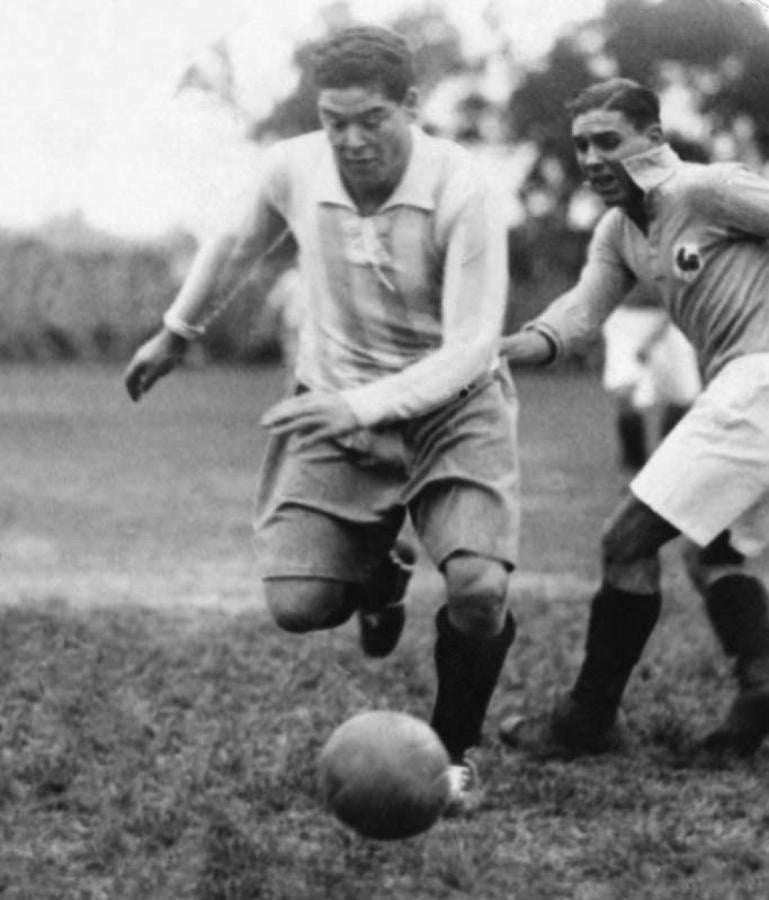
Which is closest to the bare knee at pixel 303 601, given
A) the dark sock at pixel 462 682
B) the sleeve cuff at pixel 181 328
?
the dark sock at pixel 462 682

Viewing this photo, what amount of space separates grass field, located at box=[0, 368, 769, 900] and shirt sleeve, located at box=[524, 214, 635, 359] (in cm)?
124

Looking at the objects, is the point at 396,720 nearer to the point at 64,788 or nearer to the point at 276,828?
the point at 276,828

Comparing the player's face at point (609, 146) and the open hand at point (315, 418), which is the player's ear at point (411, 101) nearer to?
the player's face at point (609, 146)

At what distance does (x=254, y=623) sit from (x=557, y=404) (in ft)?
58.9

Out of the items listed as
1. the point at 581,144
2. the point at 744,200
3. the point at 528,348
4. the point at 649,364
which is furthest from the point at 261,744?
the point at 649,364

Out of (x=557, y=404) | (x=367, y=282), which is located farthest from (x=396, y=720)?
(x=557, y=404)

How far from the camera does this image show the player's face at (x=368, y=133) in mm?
4918

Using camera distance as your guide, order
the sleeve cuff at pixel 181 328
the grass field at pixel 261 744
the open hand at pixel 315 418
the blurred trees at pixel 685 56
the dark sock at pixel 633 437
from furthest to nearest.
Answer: the blurred trees at pixel 685 56, the dark sock at pixel 633 437, the sleeve cuff at pixel 181 328, the open hand at pixel 315 418, the grass field at pixel 261 744

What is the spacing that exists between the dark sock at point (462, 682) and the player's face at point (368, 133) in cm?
120

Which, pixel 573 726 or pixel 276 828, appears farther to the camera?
pixel 573 726

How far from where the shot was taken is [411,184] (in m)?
5.06

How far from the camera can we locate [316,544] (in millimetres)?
5320

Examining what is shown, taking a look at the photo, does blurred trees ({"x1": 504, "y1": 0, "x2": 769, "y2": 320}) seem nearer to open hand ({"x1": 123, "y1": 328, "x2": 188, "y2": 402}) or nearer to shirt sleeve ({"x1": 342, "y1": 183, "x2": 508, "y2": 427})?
open hand ({"x1": 123, "y1": 328, "x2": 188, "y2": 402})

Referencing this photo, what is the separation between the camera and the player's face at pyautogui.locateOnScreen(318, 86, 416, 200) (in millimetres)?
4918
